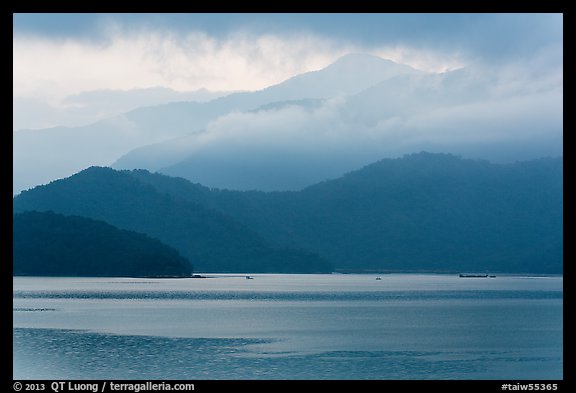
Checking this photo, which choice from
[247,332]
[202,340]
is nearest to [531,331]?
[247,332]

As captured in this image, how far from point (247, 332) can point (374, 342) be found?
1250cm

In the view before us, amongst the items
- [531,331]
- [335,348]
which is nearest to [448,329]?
[531,331]

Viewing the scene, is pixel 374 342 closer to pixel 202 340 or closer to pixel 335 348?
pixel 335 348

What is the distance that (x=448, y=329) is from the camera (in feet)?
249

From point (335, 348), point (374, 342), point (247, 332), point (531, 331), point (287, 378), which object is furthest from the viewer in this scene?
→ point (531, 331)

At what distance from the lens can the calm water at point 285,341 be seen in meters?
48.0

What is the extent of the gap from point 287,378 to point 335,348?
15306mm

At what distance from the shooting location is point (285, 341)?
208ft

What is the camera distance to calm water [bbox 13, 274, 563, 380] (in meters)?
A: 48.0
